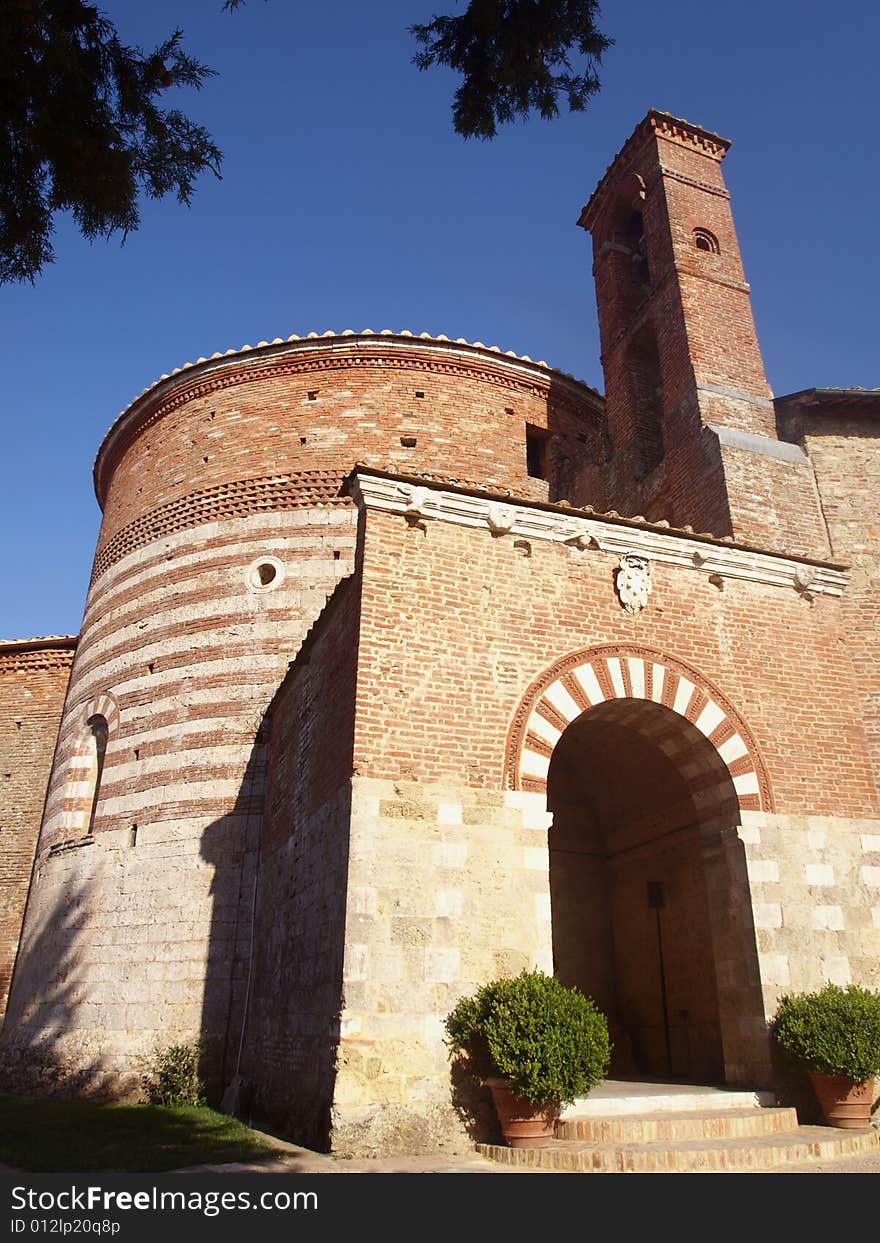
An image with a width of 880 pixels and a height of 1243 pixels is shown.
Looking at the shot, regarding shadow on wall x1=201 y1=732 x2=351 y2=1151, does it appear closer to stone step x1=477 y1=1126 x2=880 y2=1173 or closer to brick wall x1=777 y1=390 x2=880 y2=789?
stone step x1=477 y1=1126 x2=880 y2=1173

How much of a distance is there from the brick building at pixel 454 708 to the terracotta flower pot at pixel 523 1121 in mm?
446

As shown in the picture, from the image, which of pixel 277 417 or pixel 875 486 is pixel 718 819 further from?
pixel 277 417

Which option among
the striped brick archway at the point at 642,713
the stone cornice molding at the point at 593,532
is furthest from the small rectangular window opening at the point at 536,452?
the striped brick archway at the point at 642,713

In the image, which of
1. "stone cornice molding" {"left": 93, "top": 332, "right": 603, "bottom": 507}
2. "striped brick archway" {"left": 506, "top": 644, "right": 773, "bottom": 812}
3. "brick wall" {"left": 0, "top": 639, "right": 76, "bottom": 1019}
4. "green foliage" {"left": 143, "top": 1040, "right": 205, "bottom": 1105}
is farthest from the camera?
"brick wall" {"left": 0, "top": 639, "right": 76, "bottom": 1019}

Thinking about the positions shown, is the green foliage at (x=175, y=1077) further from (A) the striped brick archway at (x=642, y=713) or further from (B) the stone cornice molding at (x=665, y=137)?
(B) the stone cornice molding at (x=665, y=137)

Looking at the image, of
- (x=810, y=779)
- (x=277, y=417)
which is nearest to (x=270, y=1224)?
(x=810, y=779)

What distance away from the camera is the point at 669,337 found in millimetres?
14352

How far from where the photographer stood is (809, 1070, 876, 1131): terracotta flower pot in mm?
7438

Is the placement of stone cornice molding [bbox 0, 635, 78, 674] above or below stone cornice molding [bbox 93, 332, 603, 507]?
below

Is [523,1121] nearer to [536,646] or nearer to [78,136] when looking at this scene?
[536,646]

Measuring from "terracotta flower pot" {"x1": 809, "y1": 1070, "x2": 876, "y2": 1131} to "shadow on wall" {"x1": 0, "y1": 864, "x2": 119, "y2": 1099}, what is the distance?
8.90m

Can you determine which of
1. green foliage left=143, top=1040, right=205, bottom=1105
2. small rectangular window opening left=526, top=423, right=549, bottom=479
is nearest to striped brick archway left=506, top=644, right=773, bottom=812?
green foliage left=143, top=1040, right=205, bottom=1105

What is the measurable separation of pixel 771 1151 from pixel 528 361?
13.4 metres

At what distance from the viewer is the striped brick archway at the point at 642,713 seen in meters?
8.27
